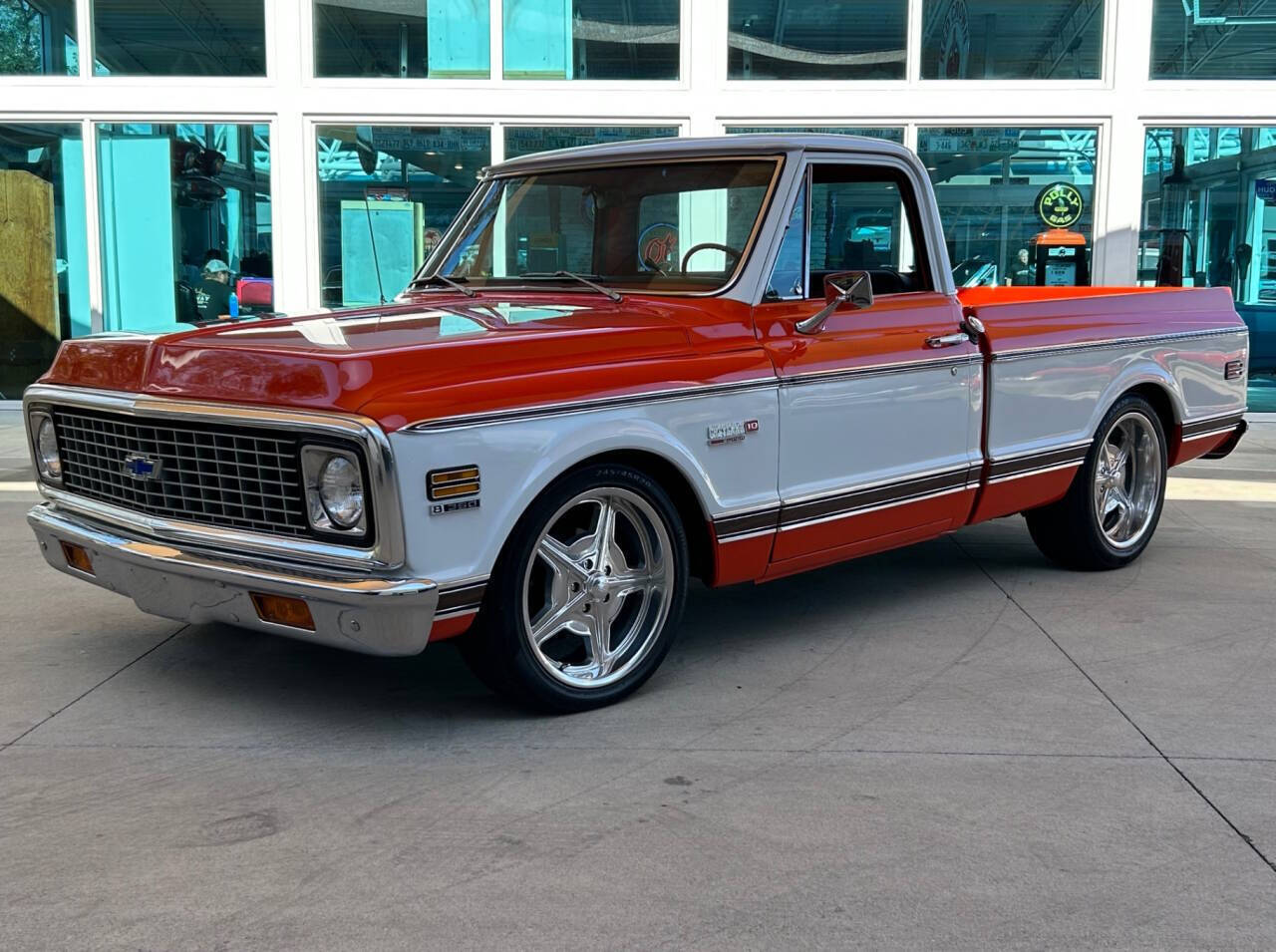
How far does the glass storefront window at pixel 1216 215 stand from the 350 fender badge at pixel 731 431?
955 cm

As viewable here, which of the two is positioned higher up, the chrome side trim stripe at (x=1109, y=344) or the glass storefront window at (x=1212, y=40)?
the glass storefront window at (x=1212, y=40)

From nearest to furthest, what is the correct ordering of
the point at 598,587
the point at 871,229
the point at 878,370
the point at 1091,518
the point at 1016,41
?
the point at 598,587
the point at 878,370
the point at 871,229
the point at 1091,518
the point at 1016,41

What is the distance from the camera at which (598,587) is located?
439 centimetres

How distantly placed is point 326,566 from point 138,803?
0.78m

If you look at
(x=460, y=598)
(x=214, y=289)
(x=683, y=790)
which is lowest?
(x=683, y=790)

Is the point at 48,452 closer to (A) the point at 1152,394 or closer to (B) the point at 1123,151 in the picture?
(A) the point at 1152,394

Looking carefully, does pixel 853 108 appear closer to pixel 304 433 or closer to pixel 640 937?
pixel 304 433

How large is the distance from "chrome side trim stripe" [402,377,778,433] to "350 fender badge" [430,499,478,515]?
0.21 metres

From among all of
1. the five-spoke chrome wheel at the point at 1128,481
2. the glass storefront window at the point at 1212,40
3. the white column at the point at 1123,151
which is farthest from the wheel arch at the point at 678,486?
the glass storefront window at the point at 1212,40

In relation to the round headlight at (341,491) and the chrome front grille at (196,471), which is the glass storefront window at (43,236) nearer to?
the chrome front grille at (196,471)

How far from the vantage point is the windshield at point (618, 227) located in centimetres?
504

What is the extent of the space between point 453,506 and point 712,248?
1713mm

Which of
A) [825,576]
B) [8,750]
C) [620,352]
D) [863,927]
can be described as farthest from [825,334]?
[8,750]

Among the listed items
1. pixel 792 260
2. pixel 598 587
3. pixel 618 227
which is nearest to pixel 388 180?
pixel 618 227
